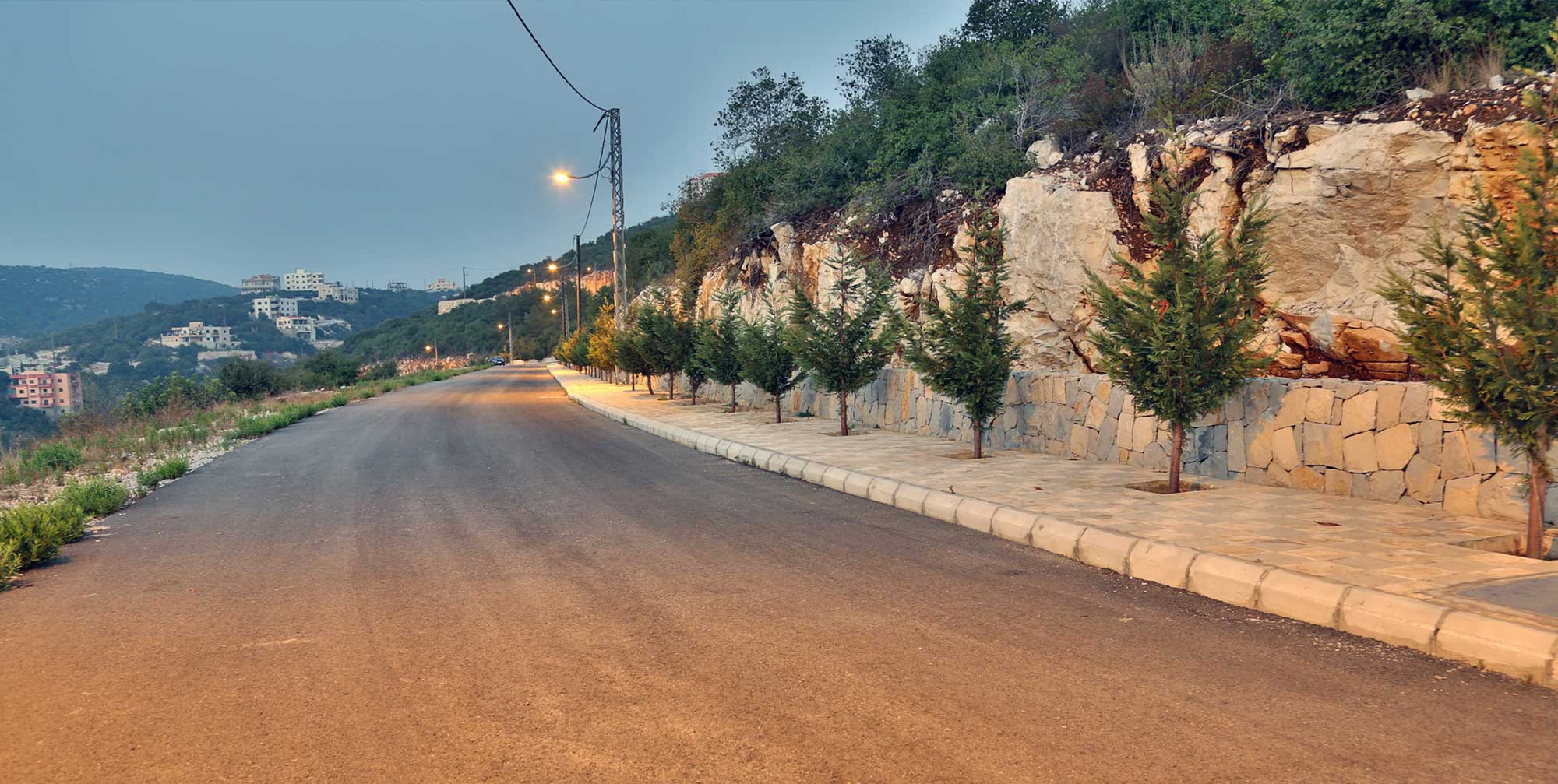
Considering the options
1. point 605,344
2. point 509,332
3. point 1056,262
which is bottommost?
point 605,344

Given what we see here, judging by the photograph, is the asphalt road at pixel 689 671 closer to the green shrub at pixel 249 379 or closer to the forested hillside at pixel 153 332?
the green shrub at pixel 249 379

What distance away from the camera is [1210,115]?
15.2m

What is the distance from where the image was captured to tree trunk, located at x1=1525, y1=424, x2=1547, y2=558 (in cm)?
550

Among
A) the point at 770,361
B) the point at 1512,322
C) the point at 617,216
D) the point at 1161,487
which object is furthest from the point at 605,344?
the point at 1512,322

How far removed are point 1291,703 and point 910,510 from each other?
5.08 m

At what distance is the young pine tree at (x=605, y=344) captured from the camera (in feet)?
122

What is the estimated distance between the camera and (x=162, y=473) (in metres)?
11.7

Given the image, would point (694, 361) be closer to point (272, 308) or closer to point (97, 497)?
point (97, 497)

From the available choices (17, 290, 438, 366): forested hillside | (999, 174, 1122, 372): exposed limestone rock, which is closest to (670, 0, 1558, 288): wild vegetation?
(999, 174, 1122, 372): exposed limestone rock

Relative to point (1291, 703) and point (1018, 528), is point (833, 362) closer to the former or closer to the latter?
point (1018, 528)

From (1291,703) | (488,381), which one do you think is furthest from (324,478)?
(488,381)

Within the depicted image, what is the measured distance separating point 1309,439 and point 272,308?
18630cm

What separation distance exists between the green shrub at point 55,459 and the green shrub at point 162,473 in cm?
221

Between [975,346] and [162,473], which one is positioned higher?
[975,346]
